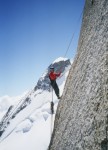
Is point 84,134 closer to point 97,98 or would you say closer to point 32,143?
point 97,98

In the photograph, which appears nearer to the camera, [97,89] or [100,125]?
[100,125]

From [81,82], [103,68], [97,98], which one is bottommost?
[97,98]

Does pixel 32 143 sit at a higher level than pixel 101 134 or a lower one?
higher

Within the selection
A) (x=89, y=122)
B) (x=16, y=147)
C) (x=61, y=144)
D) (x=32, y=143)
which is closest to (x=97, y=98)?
(x=89, y=122)

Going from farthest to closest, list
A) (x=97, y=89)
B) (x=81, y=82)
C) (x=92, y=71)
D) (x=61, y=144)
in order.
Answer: (x=61, y=144)
(x=81, y=82)
(x=92, y=71)
(x=97, y=89)

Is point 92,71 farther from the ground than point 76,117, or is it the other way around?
point 92,71

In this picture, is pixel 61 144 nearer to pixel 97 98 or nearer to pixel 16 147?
pixel 97 98

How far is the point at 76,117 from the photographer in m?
8.36

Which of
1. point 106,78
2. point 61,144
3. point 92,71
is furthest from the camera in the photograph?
point 61,144

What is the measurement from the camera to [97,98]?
6703 mm

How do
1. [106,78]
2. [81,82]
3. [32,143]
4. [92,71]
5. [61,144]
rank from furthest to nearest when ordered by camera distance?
[32,143] → [61,144] → [81,82] → [92,71] → [106,78]

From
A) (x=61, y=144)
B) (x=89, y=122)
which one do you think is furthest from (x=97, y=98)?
(x=61, y=144)

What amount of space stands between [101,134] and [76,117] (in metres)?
2.64

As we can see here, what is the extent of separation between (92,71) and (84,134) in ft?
7.41
